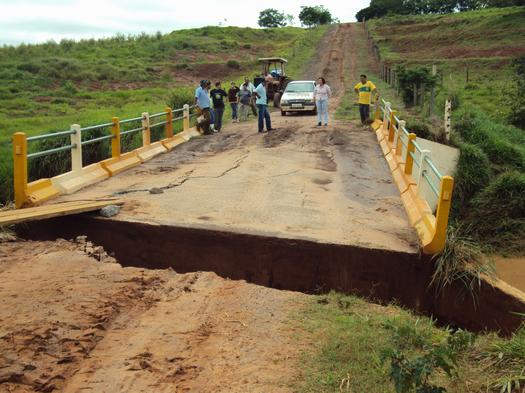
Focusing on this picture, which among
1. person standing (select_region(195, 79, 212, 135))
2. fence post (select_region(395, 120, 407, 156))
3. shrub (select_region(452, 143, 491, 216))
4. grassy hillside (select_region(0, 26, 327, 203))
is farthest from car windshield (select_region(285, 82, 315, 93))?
fence post (select_region(395, 120, 407, 156))

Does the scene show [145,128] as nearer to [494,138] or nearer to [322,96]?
[322,96]

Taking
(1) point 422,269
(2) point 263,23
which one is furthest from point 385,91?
(2) point 263,23

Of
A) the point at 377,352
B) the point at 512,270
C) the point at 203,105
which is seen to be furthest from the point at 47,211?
the point at 203,105

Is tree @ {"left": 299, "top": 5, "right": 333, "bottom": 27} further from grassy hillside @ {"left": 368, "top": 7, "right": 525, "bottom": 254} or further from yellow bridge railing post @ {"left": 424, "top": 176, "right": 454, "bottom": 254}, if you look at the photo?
yellow bridge railing post @ {"left": 424, "top": 176, "right": 454, "bottom": 254}

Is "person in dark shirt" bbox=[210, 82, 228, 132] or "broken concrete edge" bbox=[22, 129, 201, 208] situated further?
"person in dark shirt" bbox=[210, 82, 228, 132]

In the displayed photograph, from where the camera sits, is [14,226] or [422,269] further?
[14,226]

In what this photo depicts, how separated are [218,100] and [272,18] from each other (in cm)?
9922

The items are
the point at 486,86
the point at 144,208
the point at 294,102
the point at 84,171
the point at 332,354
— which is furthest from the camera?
the point at 486,86

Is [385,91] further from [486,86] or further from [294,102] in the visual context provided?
[294,102]

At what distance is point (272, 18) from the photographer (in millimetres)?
111812

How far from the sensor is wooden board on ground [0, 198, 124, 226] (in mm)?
7316

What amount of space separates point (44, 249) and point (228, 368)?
3.66 meters

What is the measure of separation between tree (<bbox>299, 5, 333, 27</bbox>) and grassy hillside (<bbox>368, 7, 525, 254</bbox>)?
1657 inches

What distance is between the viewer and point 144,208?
8461mm
